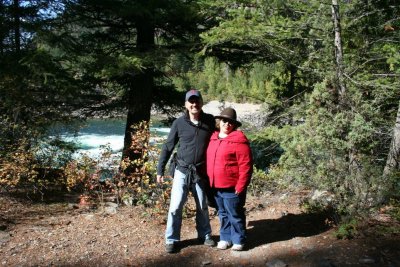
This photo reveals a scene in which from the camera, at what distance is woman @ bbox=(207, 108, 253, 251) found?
445 cm

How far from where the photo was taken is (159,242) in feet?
17.2

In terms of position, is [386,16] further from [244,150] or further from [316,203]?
[244,150]

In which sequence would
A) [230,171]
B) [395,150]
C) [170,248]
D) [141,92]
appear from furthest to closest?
[141,92]
[395,150]
[170,248]
[230,171]

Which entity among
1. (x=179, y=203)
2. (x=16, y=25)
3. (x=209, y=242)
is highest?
(x=16, y=25)

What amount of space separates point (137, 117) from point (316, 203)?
6.39 meters

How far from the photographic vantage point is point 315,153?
5059mm

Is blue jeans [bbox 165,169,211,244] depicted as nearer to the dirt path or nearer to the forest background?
the dirt path

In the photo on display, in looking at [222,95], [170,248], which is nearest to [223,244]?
[170,248]

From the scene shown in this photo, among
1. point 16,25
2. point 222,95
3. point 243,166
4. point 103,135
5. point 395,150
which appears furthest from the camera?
point 103,135

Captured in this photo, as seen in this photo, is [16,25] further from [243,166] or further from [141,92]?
[243,166]

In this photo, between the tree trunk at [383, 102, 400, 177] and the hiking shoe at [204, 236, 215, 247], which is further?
the tree trunk at [383, 102, 400, 177]

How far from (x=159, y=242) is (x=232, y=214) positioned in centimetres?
124

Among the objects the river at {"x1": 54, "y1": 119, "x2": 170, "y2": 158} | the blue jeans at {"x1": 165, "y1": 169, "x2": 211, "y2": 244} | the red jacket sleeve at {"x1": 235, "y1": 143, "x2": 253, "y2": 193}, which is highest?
the red jacket sleeve at {"x1": 235, "y1": 143, "x2": 253, "y2": 193}

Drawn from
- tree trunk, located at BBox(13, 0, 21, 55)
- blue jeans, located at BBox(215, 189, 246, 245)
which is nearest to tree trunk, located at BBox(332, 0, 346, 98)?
blue jeans, located at BBox(215, 189, 246, 245)
